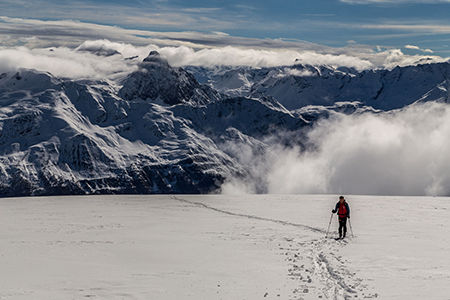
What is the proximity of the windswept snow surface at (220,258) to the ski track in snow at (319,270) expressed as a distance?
5cm

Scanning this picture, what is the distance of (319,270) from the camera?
22.0 meters

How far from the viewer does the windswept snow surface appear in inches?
744

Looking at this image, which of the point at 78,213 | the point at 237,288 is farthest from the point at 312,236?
the point at 78,213

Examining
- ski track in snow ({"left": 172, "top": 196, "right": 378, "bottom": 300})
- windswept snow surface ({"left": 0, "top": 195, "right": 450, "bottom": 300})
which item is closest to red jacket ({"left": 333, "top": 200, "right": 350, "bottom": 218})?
windswept snow surface ({"left": 0, "top": 195, "right": 450, "bottom": 300})

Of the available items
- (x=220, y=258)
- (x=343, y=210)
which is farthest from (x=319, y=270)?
(x=343, y=210)

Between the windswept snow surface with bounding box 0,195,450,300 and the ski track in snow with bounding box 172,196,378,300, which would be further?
the windswept snow surface with bounding box 0,195,450,300

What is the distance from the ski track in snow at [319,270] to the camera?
18.2 metres

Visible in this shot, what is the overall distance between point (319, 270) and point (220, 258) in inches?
234

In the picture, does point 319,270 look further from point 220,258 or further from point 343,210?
point 343,210


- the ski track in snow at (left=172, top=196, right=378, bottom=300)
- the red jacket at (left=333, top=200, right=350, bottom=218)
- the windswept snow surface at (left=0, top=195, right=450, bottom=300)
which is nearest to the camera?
the ski track in snow at (left=172, top=196, right=378, bottom=300)

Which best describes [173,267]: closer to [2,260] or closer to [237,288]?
[237,288]

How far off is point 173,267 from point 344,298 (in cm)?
928

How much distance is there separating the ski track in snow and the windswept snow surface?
2.1 inches

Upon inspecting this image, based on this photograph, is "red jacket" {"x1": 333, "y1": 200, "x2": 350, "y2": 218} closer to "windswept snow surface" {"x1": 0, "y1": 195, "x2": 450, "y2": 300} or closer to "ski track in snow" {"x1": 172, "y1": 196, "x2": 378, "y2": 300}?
"windswept snow surface" {"x1": 0, "y1": 195, "x2": 450, "y2": 300}
